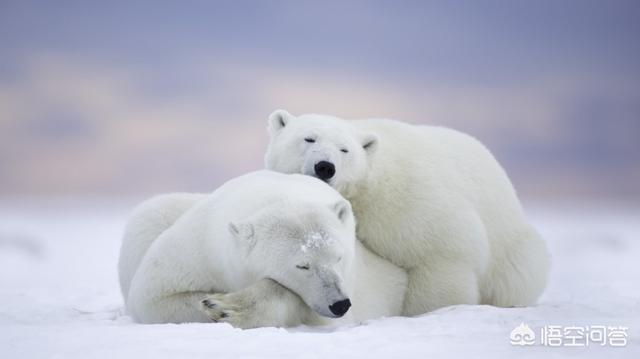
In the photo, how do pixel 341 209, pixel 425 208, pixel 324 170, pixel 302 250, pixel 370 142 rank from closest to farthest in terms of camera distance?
pixel 302 250 → pixel 341 209 → pixel 324 170 → pixel 425 208 → pixel 370 142

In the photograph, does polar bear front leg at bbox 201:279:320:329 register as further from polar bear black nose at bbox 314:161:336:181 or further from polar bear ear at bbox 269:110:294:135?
polar bear ear at bbox 269:110:294:135

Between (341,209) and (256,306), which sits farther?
(341,209)

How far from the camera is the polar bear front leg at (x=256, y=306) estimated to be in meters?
5.57

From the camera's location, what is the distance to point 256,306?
561 cm

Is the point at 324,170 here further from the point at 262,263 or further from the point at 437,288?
the point at 262,263

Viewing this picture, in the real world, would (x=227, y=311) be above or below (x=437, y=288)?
above

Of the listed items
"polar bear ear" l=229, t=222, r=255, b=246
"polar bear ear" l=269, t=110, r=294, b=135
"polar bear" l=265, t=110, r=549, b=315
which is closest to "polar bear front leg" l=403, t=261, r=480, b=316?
"polar bear" l=265, t=110, r=549, b=315

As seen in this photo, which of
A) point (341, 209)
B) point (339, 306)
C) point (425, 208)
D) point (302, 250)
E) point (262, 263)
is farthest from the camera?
point (425, 208)

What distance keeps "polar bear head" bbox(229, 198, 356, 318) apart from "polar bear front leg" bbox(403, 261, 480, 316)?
1632 millimetres

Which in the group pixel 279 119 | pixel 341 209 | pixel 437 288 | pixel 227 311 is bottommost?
pixel 437 288

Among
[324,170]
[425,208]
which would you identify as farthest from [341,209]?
[425,208]

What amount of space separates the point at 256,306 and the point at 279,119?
106 inches

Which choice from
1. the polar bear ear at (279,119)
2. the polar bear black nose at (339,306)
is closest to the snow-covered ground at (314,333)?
the polar bear black nose at (339,306)

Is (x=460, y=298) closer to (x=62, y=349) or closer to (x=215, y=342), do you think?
(x=215, y=342)
